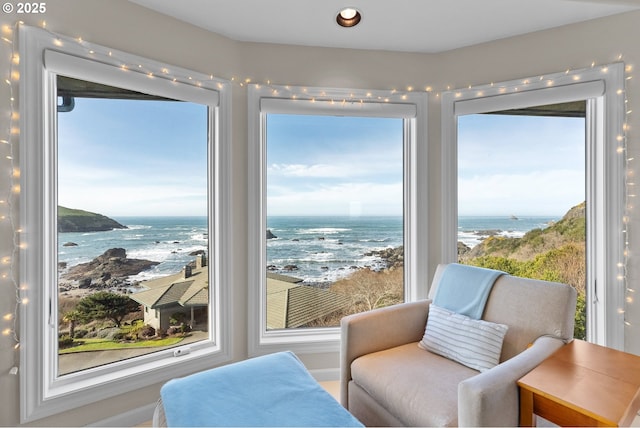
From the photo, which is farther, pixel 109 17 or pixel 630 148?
pixel 630 148

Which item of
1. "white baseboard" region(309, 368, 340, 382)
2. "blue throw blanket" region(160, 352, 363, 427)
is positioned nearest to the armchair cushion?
"blue throw blanket" region(160, 352, 363, 427)

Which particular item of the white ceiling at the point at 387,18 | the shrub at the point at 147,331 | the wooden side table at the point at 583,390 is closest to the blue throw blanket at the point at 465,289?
the wooden side table at the point at 583,390

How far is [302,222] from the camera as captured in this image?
244 centimetres

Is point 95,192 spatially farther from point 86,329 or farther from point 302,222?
point 302,222

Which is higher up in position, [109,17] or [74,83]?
[109,17]

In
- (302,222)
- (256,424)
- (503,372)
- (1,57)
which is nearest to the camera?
(256,424)

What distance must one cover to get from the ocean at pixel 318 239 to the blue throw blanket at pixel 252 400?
1.04 metres

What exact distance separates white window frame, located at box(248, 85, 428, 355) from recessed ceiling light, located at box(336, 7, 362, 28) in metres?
0.43

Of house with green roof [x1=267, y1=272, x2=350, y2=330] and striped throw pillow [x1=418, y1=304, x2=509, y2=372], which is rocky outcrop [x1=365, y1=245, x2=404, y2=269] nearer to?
house with green roof [x1=267, y1=272, x2=350, y2=330]

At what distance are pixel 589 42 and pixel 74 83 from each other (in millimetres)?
3121

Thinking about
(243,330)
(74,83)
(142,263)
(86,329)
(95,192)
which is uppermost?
(74,83)

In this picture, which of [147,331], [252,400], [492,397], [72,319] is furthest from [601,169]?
[72,319]

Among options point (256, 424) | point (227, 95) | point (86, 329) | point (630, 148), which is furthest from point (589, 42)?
point (86, 329)

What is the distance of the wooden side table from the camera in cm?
106
